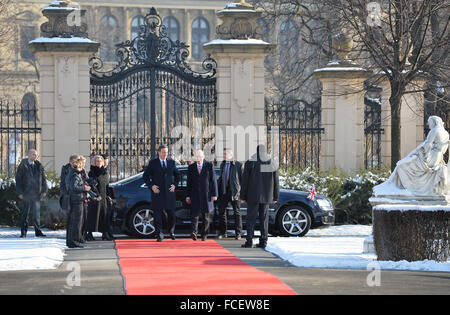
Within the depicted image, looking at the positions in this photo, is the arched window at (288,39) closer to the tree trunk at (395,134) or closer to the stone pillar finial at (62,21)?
the tree trunk at (395,134)

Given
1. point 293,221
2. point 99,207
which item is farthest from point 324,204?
point 99,207

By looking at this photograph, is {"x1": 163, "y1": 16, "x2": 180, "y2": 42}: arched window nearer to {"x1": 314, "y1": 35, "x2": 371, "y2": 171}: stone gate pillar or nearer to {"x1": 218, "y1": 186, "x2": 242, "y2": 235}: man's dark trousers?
{"x1": 314, "y1": 35, "x2": 371, "y2": 171}: stone gate pillar

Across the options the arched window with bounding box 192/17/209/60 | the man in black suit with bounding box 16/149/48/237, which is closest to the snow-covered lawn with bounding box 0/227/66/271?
the man in black suit with bounding box 16/149/48/237

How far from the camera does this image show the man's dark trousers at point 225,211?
1778 centimetres

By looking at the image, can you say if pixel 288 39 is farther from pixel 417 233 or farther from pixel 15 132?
pixel 417 233

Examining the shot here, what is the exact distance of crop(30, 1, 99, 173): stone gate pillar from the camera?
2192 cm

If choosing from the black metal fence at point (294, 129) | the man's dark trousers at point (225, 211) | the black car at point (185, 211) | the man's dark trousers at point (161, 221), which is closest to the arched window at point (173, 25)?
the black metal fence at point (294, 129)

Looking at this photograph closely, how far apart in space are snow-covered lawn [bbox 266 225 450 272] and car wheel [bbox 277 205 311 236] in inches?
7.4

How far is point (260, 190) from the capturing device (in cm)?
1638

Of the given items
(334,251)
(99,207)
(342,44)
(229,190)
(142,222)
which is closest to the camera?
(334,251)

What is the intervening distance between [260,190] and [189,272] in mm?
4293
